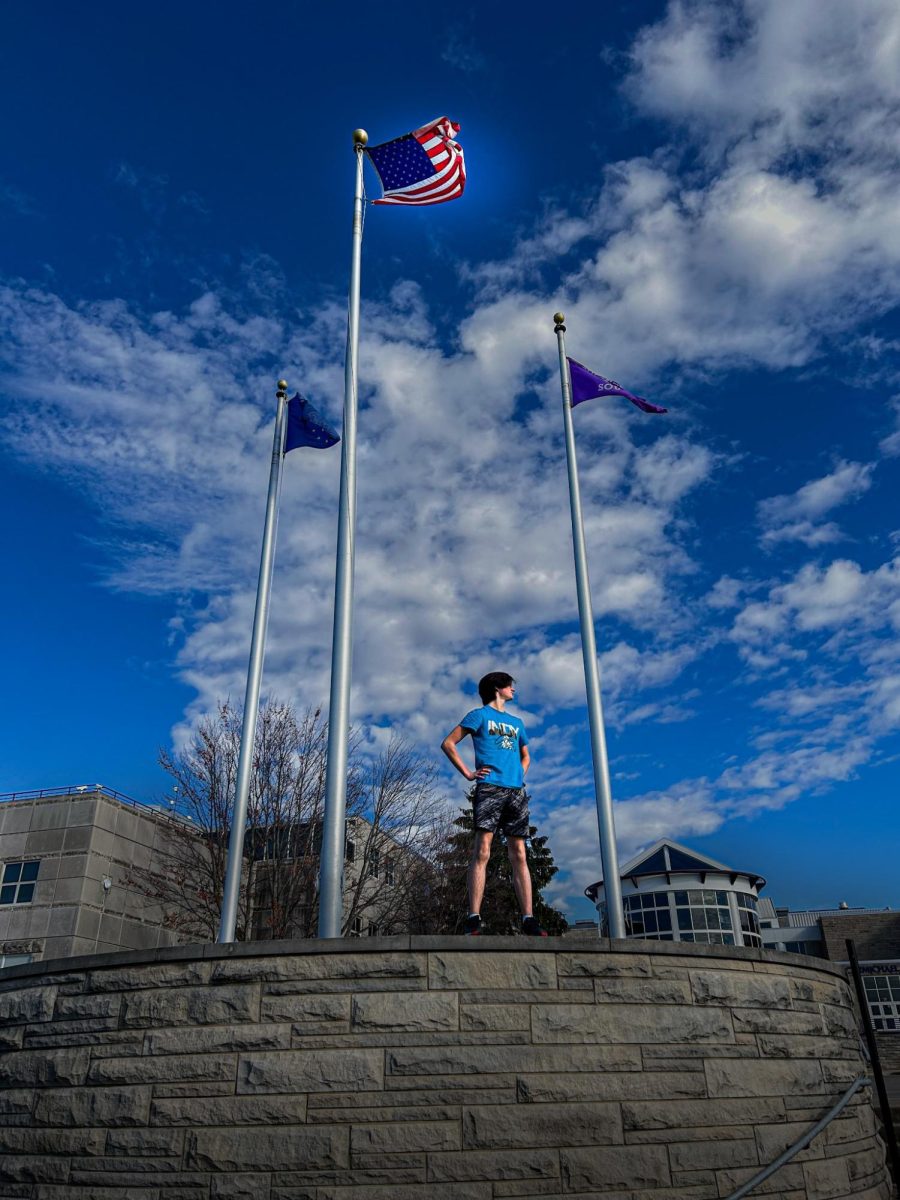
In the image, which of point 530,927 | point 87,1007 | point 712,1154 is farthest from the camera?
point 530,927

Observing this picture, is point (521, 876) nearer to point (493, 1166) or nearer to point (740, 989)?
point (740, 989)

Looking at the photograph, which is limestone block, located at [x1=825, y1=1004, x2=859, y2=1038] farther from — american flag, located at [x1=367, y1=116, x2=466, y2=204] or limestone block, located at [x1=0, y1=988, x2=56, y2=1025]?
american flag, located at [x1=367, y1=116, x2=466, y2=204]

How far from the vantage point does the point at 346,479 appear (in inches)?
302

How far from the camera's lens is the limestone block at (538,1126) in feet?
14.8

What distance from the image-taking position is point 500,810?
6.00 metres

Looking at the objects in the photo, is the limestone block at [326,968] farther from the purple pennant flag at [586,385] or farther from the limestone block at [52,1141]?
the purple pennant flag at [586,385]

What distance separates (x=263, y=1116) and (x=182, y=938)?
77.8ft

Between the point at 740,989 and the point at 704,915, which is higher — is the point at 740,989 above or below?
below

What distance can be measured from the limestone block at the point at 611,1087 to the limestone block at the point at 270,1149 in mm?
1046

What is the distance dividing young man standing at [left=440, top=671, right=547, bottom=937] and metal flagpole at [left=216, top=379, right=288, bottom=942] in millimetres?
2587

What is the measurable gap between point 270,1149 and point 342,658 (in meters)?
3.44

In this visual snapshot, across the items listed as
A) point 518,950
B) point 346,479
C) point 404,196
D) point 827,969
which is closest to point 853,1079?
point 827,969

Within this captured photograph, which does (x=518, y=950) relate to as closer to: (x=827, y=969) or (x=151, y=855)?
(x=827, y=969)

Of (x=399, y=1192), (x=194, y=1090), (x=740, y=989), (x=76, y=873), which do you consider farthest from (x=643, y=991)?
(x=76, y=873)
